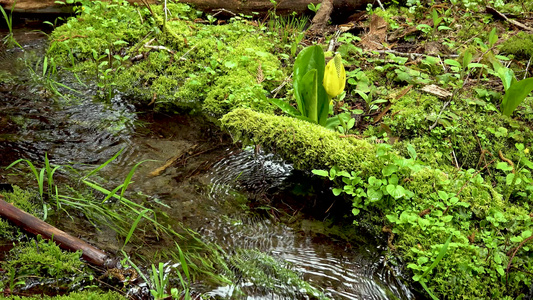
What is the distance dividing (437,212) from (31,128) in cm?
316

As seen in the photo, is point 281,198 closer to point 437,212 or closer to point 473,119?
point 437,212

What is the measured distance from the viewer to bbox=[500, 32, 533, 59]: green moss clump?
153 inches

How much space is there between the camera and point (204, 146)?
3412 mm

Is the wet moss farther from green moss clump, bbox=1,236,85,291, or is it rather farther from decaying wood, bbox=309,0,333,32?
decaying wood, bbox=309,0,333,32

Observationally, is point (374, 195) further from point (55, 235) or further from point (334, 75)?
point (55, 235)

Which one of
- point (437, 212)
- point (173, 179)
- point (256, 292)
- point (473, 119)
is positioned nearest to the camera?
point (256, 292)

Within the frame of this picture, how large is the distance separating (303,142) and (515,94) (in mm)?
1788

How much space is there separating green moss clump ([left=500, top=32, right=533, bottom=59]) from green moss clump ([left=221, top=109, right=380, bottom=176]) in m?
2.19

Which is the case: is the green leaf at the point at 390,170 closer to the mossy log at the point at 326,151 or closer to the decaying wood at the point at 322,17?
the mossy log at the point at 326,151

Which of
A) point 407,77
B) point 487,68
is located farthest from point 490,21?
point 407,77

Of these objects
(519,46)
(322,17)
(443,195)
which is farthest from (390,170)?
(322,17)

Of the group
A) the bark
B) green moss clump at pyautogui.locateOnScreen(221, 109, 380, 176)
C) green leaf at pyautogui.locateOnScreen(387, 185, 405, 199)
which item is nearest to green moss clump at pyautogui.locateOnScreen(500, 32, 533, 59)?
the bark

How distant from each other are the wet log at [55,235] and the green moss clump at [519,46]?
4024mm

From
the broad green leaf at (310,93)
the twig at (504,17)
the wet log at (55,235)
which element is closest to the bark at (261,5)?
the twig at (504,17)
